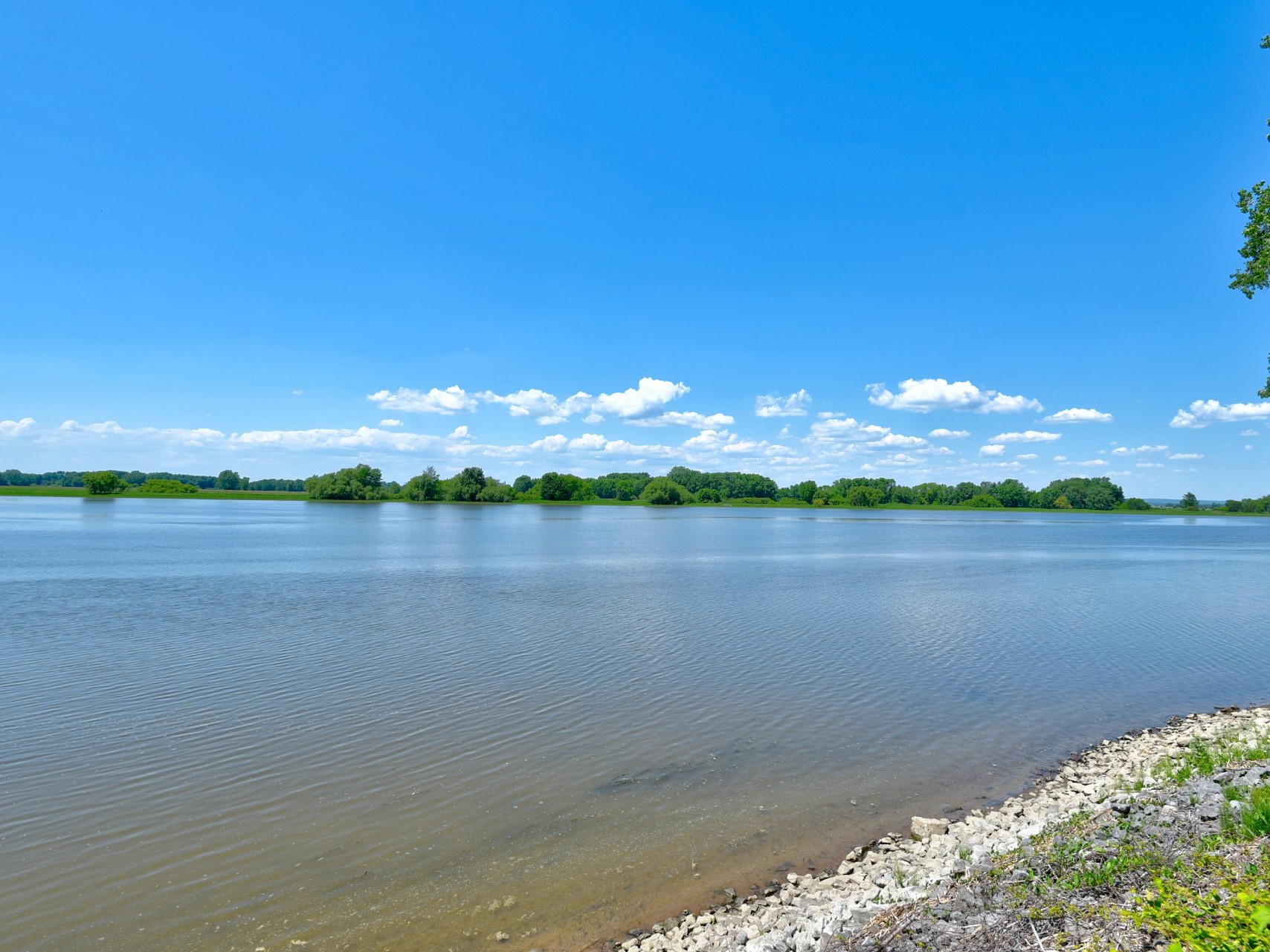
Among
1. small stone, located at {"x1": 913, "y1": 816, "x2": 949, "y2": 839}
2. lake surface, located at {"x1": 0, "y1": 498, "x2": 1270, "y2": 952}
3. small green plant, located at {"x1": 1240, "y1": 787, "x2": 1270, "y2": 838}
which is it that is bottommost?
lake surface, located at {"x1": 0, "y1": 498, "x2": 1270, "y2": 952}

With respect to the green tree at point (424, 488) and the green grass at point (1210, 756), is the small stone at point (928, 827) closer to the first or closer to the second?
the green grass at point (1210, 756)

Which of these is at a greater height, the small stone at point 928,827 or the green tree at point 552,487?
the green tree at point 552,487

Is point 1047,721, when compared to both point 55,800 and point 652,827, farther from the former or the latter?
point 55,800

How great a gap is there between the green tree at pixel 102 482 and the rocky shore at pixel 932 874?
204248 millimetres

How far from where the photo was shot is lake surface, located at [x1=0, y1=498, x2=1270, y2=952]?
7.11 m

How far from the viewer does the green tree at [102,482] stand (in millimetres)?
163750

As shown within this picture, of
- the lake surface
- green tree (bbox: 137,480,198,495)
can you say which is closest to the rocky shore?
the lake surface

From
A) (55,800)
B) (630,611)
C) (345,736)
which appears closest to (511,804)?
(345,736)

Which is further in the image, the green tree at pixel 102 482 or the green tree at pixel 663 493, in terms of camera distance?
the green tree at pixel 663 493

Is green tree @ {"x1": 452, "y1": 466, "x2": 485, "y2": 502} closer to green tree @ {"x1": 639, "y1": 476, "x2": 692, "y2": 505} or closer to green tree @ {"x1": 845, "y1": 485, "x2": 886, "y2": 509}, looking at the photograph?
green tree @ {"x1": 639, "y1": 476, "x2": 692, "y2": 505}

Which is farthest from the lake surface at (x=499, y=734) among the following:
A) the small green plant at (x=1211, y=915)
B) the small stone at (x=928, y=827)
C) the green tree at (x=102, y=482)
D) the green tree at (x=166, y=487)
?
the green tree at (x=166, y=487)

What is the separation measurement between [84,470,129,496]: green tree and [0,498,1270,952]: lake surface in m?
170

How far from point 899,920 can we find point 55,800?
10.5m

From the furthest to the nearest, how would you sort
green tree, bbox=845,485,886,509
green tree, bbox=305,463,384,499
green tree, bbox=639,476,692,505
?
green tree, bbox=845,485,886,509, green tree, bbox=639,476,692,505, green tree, bbox=305,463,384,499
